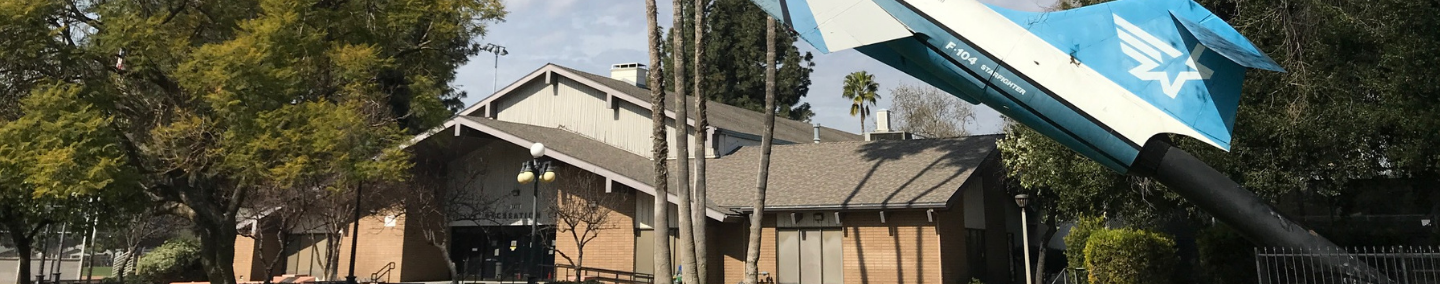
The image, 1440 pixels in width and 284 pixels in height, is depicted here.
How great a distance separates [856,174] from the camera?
81.5ft

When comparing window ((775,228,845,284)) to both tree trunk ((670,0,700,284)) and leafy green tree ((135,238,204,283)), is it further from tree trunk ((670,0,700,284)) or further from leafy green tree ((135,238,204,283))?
leafy green tree ((135,238,204,283))

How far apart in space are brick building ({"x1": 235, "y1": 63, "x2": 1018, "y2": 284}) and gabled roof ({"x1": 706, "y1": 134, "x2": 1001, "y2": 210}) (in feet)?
0.20

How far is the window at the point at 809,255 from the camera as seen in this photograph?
23.4 m

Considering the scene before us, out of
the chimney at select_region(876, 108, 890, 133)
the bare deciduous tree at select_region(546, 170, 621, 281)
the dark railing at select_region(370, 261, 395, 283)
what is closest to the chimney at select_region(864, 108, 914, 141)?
the chimney at select_region(876, 108, 890, 133)

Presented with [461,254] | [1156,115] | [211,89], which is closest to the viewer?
[1156,115]

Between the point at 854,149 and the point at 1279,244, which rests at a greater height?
the point at 854,149

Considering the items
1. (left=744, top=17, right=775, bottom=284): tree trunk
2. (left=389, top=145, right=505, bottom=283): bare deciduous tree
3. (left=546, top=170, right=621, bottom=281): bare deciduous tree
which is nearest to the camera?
(left=744, top=17, right=775, bottom=284): tree trunk

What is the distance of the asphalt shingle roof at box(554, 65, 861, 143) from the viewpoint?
99.4 feet

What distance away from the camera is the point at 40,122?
15.1m

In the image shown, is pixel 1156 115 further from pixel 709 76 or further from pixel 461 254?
pixel 709 76

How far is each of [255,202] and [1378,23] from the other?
85.9 ft

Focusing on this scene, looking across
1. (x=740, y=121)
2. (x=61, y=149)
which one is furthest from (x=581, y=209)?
(x=61, y=149)

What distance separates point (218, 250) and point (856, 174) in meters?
14.6

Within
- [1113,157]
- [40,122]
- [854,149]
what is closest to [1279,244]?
[1113,157]
